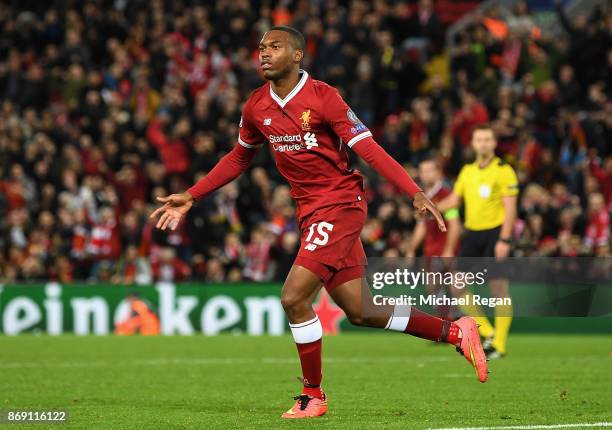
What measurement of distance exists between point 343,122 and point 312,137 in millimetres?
245

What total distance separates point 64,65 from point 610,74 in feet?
33.5

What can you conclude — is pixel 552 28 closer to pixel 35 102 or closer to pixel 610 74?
pixel 610 74

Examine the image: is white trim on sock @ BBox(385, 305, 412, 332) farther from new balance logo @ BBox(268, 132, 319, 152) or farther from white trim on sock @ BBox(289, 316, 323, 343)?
new balance logo @ BBox(268, 132, 319, 152)

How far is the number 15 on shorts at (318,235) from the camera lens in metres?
8.59

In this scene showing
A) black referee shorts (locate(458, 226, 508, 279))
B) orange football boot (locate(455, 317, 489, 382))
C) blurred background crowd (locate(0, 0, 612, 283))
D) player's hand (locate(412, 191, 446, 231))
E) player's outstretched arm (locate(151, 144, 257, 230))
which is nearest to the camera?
player's hand (locate(412, 191, 446, 231))

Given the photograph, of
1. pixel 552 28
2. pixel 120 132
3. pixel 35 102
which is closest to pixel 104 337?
pixel 120 132

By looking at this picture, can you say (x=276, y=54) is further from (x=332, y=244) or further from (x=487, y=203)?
(x=487, y=203)

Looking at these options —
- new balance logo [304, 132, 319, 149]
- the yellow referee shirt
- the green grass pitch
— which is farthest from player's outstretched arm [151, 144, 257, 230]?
the yellow referee shirt

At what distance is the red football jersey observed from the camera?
8.59m

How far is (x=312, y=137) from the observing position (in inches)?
340

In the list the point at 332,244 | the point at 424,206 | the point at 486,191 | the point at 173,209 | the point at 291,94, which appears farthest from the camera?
the point at 486,191

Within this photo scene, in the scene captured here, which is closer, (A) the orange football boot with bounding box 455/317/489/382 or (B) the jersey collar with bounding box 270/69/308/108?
(B) the jersey collar with bounding box 270/69/308/108

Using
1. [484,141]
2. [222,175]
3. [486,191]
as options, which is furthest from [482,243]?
[222,175]

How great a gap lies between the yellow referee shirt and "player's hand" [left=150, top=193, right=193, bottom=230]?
5.84 meters
